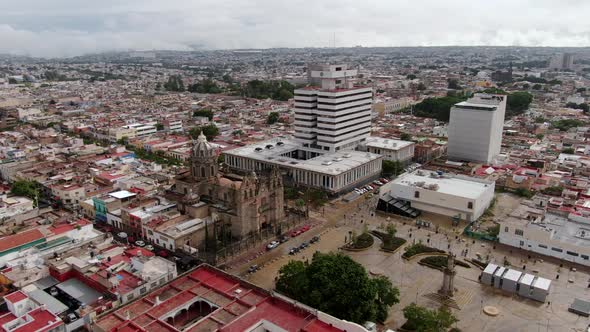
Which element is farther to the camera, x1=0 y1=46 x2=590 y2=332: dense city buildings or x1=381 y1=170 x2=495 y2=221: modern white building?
x1=381 y1=170 x2=495 y2=221: modern white building

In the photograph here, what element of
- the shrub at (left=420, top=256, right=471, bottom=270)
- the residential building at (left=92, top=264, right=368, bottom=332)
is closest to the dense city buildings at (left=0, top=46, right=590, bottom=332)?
the residential building at (left=92, top=264, right=368, bottom=332)

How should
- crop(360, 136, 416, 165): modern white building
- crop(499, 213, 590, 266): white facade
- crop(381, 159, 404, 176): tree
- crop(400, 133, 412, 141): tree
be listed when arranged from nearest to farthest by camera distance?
1. crop(499, 213, 590, 266): white facade
2. crop(381, 159, 404, 176): tree
3. crop(360, 136, 416, 165): modern white building
4. crop(400, 133, 412, 141): tree

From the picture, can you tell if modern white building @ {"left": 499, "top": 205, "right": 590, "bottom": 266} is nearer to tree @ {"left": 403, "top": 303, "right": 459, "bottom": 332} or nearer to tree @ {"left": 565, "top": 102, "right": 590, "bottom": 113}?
tree @ {"left": 403, "top": 303, "right": 459, "bottom": 332}

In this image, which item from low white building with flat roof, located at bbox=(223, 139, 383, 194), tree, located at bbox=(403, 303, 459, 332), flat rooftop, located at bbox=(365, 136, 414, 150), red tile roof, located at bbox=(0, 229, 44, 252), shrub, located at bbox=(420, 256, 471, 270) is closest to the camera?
tree, located at bbox=(403, 303, 459, 332)

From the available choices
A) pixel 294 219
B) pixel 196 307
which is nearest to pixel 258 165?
pixel 294 219

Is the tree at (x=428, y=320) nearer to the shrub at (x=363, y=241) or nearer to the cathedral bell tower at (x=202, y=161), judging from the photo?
the shrub at (x=363, y=241)

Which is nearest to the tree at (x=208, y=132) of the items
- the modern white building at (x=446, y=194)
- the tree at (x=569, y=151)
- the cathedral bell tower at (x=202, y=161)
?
the cathedral bell tower at (x=202, y=161)
